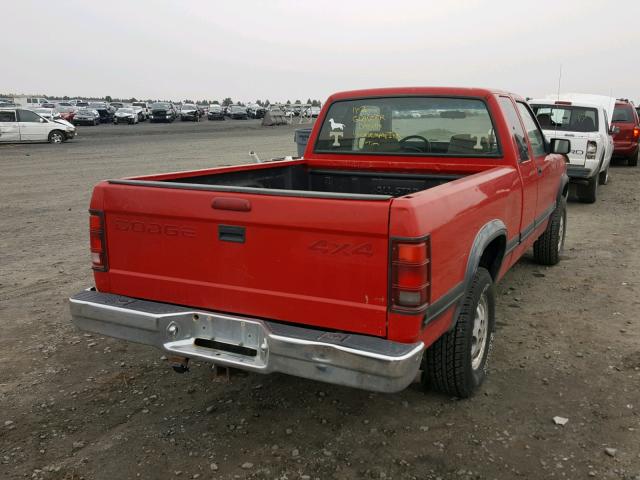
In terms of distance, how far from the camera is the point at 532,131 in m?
5.23

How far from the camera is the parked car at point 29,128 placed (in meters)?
23.5

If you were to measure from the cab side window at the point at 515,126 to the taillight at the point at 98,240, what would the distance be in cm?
305

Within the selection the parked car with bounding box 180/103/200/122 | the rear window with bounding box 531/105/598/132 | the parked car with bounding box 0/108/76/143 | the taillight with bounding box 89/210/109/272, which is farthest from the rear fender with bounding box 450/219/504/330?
the parked car with bounding box 180/103/200/122

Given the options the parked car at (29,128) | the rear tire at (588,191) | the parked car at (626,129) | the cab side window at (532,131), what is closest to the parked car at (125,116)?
the parked car at (29,128)

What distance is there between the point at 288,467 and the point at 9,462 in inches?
57.1

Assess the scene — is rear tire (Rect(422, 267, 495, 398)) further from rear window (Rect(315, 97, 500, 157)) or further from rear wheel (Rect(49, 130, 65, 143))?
rear wheel (Rect(49, 130, 65, 143))

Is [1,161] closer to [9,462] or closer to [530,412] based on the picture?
[9,462]

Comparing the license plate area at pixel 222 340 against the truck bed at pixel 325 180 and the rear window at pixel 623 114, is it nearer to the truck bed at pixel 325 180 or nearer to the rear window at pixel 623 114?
the truck bed at pixel 325 180

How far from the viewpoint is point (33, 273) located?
20.0ft

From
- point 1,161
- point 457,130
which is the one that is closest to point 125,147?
point 1,161

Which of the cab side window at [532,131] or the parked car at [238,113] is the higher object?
the cab side window at [532,131]

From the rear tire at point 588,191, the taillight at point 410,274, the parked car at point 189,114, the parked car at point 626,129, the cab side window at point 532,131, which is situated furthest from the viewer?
the parked car at point 189,114

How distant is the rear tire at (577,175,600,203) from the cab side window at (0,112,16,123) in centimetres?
2184

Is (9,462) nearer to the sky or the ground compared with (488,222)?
nearer to the ground
